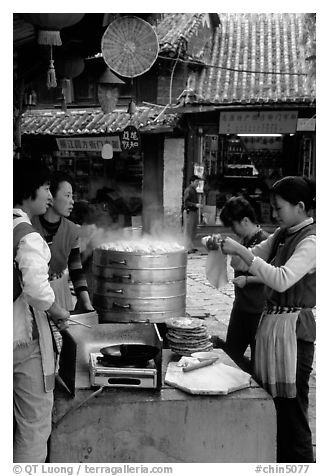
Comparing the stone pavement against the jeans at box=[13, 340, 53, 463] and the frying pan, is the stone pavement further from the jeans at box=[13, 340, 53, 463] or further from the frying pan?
the jeans at box=[13, 340, 53, 463]

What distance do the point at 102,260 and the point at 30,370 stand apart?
2299 mm

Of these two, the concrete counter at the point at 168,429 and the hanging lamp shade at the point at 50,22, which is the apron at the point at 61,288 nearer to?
the concrete counter at the point at 168,429

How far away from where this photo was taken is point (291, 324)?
3445 millimetres

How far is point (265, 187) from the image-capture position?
17.2m

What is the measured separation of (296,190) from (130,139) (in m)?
10.9

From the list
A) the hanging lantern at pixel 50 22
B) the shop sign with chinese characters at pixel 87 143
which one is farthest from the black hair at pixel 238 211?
the shop sign with chinese characters at pixel 87 143

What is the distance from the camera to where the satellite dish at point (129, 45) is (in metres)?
5.29

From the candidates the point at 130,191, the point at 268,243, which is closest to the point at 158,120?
the point at 130,191

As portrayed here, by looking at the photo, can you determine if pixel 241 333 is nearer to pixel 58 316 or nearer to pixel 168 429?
pixel 168 429

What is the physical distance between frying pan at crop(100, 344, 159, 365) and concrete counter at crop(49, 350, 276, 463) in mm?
232

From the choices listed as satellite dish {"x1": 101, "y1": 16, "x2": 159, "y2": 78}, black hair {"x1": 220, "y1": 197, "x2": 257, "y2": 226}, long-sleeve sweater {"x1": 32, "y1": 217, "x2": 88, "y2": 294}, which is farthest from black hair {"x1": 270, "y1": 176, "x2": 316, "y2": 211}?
satellite dish {"x1": 101, "y1": 16, "x2": 159, "y2": 78}

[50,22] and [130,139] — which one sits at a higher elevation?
[130,139]

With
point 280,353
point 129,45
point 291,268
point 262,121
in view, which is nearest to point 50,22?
point 291,268

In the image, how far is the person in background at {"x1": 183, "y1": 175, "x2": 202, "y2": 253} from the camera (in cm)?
1527
